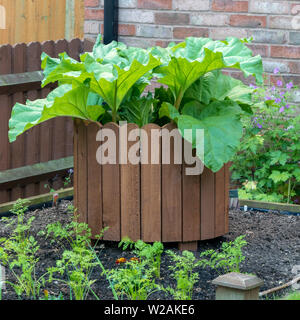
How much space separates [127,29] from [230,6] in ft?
3.12

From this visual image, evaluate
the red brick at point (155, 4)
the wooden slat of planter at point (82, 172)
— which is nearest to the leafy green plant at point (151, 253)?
the wooden slat of planter at point (82, 172)

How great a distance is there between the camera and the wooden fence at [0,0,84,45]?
796 centimetres

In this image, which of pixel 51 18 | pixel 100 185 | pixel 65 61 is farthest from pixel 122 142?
pixel 51 18

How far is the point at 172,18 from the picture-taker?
6.02 metres

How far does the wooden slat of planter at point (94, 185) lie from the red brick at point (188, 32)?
2267 mm

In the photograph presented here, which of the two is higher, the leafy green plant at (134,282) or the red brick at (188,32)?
the red brick at (188,32)

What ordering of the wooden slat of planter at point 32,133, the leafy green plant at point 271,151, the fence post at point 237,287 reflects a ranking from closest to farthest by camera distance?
1. the fence post at point 237,287
2. the leafy green plant at point 271,151
3. the wooden slat of planter at point 32,133

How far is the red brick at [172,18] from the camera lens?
19.6ft

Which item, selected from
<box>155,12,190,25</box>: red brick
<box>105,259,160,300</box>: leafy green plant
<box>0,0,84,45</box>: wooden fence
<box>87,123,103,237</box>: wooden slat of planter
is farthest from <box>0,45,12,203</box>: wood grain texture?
<box>0,0,84,45</box>: wooden fence

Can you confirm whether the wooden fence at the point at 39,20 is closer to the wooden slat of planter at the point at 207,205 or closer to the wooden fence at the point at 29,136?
Answer: the wooden fence at the point at 29,136

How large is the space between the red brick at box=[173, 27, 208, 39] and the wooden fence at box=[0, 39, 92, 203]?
75 cm

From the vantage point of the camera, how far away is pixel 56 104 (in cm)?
384

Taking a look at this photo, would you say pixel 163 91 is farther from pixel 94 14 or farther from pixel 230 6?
pixel 94 14

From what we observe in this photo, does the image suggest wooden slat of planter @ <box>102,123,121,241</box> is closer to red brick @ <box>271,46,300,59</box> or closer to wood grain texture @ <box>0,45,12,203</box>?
wood grain texture @ <box>0,45,12,203</box>
